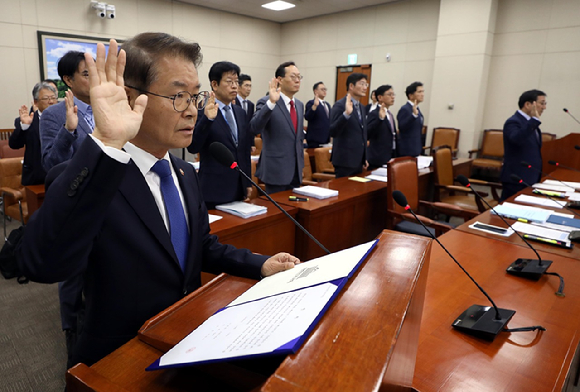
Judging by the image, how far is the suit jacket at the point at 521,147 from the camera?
4.05 m

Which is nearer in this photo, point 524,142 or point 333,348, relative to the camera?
point 333,348

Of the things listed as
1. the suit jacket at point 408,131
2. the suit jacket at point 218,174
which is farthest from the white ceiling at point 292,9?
the suit jacket at point 218,174

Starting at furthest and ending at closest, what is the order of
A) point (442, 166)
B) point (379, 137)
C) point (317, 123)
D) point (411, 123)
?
point (317, 123) < point (411, 123) < point (379, 137) < point (442, 166)

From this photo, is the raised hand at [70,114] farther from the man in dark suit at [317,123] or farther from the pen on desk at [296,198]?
the man in dark suit at [317,123]

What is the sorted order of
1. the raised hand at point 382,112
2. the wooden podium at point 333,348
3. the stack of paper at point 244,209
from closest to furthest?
the wooden podium at point 333,348, the stack of paper at point 244,209, the raised hand at point 382,112

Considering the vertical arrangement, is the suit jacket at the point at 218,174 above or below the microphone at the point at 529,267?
above

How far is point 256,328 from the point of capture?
0.56m

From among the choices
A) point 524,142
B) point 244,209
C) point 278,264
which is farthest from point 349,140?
point 278,264

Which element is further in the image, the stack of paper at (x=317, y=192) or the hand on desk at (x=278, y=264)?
the stack of paper at (x=317, y=192)

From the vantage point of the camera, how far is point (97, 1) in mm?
7051

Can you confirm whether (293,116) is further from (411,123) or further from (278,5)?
(278,5)

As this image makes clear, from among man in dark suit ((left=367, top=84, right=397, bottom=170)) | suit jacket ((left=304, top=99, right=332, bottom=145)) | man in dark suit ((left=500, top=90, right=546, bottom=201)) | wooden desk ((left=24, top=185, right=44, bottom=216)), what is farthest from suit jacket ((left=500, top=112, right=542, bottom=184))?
wooden desk ((left=24, top=185, right=44, bottom=216))

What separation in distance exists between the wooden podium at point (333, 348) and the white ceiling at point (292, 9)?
8.47m

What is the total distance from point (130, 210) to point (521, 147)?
4.38 m
